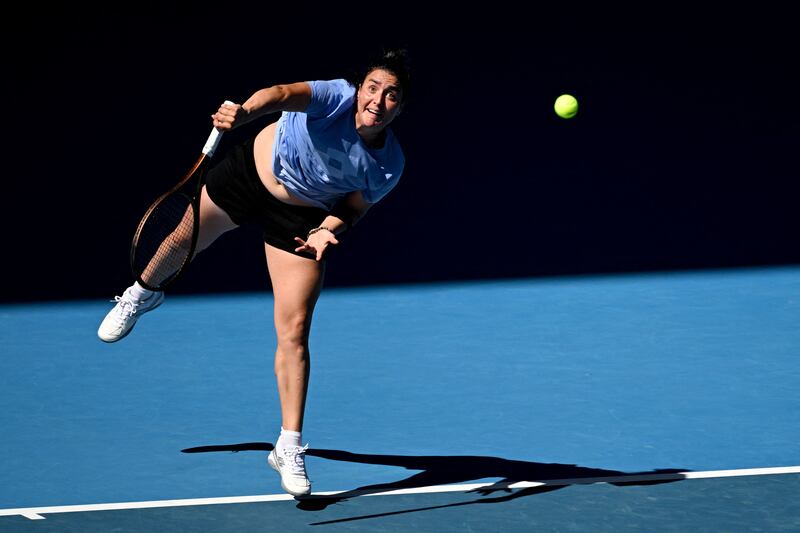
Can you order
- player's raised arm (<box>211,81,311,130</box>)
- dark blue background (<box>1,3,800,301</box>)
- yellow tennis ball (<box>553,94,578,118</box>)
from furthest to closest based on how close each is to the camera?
dark blue background (<box>1,3,800,301</box>), yellow tennis ball (<box>553,94,578,118</box>), player's raised arm (<box>211,81,311,130</box>)

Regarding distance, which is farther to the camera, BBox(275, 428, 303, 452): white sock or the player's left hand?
BBox(275, 428, 303, 452): white sock

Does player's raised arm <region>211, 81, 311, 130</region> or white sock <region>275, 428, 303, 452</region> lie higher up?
player's raised arm <region>211, 81, 311, 130</region>

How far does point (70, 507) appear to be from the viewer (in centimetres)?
623

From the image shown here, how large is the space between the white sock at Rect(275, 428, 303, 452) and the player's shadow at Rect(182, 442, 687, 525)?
0.77 feet

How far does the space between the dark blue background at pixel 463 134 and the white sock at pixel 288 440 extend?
3276mm

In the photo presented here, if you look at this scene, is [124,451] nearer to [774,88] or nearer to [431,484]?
[431,484]

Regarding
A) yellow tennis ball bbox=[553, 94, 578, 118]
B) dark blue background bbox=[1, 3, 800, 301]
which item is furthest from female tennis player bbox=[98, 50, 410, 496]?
dark blue background bbox=[1, 3, 800, 301]

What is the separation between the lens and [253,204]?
6.43 meters

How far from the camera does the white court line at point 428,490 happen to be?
6199mm

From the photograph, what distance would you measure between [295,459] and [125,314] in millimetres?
927

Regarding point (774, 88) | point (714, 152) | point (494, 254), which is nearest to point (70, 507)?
point (494, 254)

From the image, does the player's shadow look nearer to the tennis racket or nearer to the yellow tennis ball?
the tennis racket

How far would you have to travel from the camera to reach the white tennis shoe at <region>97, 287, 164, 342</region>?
6.53 meters

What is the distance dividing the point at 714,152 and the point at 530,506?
17.3ft
